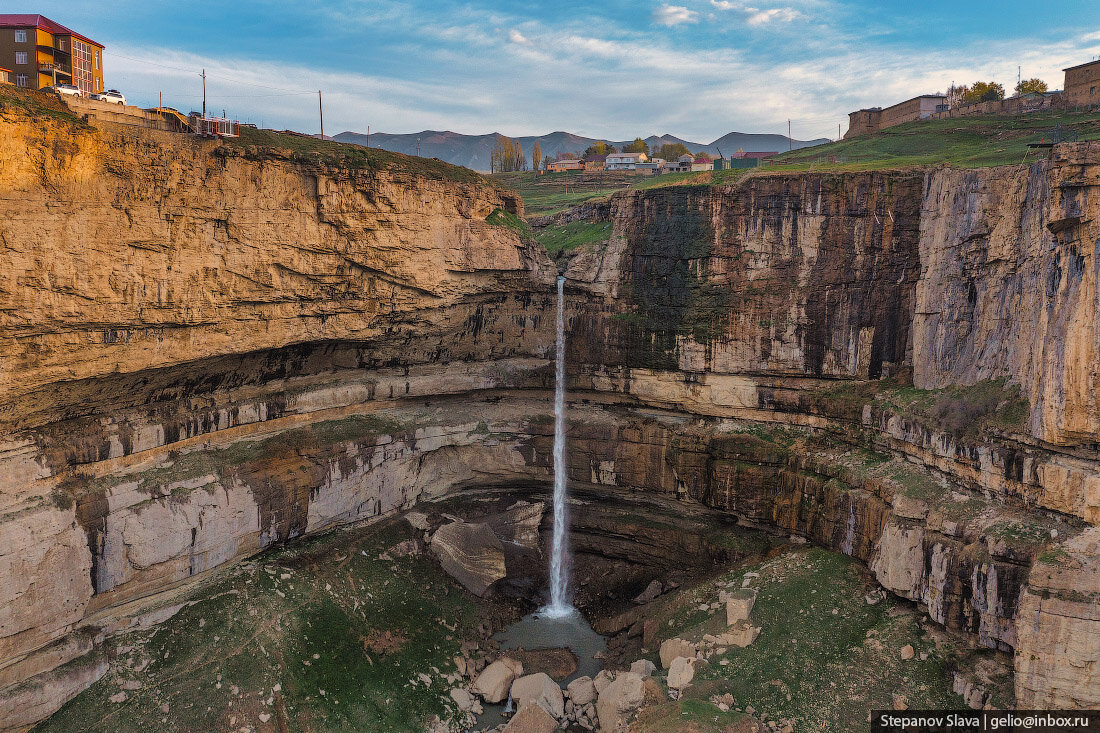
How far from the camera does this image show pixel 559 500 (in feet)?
116

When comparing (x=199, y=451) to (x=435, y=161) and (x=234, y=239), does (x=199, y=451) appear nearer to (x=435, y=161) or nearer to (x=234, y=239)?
(x=234, y=239)

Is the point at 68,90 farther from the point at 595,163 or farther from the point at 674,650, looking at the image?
the point at 595,163

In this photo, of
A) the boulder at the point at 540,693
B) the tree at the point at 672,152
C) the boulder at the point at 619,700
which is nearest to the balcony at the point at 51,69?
the boulder at the point at 540,693

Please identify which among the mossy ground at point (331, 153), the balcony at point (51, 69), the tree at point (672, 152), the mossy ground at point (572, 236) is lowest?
the mossy ground at point (572, 236)

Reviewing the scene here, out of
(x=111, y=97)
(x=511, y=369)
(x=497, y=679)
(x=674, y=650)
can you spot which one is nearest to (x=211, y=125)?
(x=111, y=97)

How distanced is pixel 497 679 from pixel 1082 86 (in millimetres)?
49481

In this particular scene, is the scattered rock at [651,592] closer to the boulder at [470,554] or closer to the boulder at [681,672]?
the boulder at [470,554]

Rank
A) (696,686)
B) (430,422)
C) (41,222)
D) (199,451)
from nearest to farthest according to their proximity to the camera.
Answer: (41,222), (696,686), (199,451), (430,422)

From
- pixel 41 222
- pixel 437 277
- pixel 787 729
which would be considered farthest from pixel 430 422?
pixel 787 729

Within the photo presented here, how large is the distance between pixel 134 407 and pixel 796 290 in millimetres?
28969

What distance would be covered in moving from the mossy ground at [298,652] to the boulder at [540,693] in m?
2.58

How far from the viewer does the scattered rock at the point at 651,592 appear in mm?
31219

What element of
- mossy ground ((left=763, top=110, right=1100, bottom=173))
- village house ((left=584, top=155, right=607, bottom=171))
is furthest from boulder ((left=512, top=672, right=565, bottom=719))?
village house ((left=584, top=155, right=607, bottom=171))

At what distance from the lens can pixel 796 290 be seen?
33000 mm
